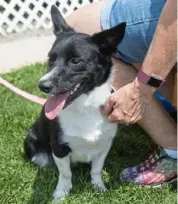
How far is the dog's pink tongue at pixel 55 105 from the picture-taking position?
221cm

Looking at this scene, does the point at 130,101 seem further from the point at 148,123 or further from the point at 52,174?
the point at 52,174

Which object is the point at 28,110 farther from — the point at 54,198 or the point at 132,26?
the point at 132,26

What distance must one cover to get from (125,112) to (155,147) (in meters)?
0.82

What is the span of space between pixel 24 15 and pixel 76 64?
11.8ft

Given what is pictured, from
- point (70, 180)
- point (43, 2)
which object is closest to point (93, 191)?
point (70, 180)

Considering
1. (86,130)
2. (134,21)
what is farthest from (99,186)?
(134,21)

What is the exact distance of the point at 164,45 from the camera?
6.79 ft

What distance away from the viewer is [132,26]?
94.9 inches

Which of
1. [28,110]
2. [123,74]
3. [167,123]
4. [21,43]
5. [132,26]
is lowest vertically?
[21,43]

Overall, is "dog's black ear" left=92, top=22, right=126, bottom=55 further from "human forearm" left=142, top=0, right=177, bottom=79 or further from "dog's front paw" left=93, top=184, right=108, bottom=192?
"dog's front paw" left=93, top=184, right=108, bottom=192

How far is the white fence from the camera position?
17.9 feet

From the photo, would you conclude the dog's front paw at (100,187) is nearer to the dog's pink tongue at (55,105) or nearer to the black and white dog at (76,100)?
the black and white dog at (76,100)

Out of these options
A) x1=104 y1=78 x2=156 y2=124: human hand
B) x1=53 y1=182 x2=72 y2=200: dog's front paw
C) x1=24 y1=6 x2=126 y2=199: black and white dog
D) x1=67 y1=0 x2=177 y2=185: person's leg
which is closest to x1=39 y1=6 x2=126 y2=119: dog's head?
x1=24 y1=6 x2=126 y2=199: black and white dog

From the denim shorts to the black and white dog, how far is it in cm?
22
